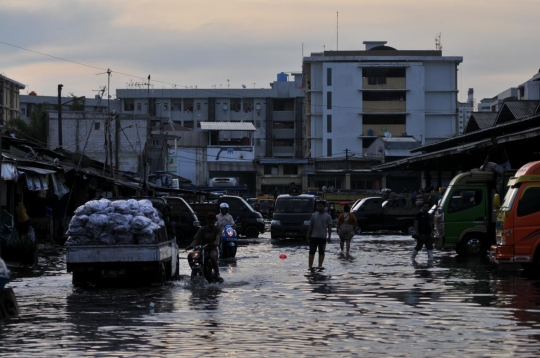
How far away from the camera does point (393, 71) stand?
347ft

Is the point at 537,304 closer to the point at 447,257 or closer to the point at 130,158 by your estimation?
the point at 447,257

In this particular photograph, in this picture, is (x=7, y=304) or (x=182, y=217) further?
(x=182, y=217)

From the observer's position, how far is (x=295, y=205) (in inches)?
1548

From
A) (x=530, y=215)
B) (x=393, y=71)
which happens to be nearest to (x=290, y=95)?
(x=393, y=71)

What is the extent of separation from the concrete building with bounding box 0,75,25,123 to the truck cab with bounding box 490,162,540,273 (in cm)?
9077

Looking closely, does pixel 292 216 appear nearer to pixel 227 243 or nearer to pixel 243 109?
pixel 227 243

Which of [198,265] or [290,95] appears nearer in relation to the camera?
[198,265]

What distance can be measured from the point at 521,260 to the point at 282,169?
76371mm

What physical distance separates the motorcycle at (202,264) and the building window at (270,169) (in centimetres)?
7811

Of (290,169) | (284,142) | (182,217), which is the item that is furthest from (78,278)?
(284,142)

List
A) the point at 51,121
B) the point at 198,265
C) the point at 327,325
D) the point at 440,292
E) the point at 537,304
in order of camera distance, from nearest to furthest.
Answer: the point at 327,325 < the point at 537,304 < the point at 440,292 < the point at 198,265 < the point at 51,121

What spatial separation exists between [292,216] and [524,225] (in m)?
18.0

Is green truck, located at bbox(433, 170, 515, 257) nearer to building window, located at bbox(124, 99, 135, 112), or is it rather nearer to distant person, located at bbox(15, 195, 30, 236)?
distant person, located at bbox(15, 195, 30, 236)

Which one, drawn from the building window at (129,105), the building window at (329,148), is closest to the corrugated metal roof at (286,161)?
the building window at (329,148)
